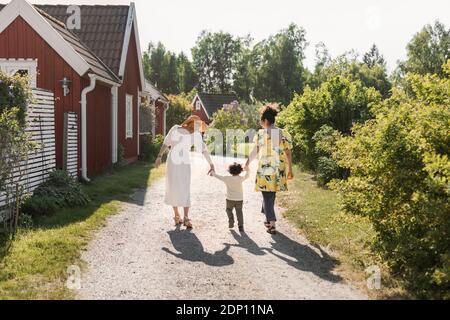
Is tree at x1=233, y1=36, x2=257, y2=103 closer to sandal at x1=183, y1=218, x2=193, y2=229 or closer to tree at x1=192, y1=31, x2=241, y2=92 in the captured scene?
tree at x1=192, y1=31, x2=241, y2=92

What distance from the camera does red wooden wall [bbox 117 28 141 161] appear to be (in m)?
16.8

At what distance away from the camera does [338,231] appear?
Answer: 7.55 metres

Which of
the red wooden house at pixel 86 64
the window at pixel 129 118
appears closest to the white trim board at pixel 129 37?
the red wooden house at pixel 86 64

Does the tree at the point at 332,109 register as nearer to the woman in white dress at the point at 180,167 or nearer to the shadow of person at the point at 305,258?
the woman in white dress at the point at 180,167

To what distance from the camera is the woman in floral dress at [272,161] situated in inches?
294

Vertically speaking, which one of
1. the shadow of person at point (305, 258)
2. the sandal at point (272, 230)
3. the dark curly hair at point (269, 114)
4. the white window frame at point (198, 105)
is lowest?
the shadow of person at point (305, 258)

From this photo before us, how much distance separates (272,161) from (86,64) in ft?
21.7

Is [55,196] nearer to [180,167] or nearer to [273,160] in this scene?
[180,167]

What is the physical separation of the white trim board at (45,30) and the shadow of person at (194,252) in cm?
649

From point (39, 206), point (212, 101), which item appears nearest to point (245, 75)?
point (212, 101)

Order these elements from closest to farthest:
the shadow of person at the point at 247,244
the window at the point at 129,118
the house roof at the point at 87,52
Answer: the shadow of person at the point at 247,244
the house roof at the point at 87,52
the window at the point at 129,118

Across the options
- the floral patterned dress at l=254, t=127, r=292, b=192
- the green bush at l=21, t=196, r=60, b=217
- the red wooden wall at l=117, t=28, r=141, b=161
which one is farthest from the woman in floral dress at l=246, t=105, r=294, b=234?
the red wooden wall at l=117, t=28, r=141, b=161

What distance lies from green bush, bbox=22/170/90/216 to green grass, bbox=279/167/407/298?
388cm
